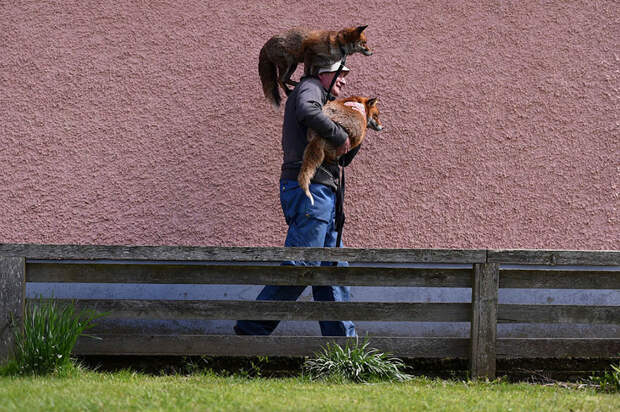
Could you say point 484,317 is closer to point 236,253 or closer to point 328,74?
point 236,253

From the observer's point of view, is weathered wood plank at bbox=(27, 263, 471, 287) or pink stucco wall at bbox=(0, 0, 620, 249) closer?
weathered wood plank at bbox=(27, 263, 471, 287)

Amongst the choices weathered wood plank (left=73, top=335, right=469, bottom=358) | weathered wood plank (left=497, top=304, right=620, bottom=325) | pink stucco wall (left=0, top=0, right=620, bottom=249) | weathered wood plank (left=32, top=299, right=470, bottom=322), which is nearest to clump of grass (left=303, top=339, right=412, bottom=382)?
weathered wood plank (left=73, top=335, right=469, bottom=358)

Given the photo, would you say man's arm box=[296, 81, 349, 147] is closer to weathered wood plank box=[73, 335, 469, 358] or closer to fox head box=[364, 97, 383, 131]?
fox head box=[364, 97, 383, 131]

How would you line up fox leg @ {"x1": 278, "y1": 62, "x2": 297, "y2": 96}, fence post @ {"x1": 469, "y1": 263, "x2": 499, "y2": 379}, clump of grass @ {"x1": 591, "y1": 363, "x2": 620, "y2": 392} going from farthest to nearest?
fox leg @ {"x1": 278, "y1": 62, "x2": 297, "y2": 96} < fence post @ {"x1": 469, "y1": 263, "x2": 499, "y2": 379} < clump of grass @ {"x1": 591, "y1": 363, "x2": 620, "y2": 392}

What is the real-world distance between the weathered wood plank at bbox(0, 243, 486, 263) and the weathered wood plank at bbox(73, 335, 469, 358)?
40 cm

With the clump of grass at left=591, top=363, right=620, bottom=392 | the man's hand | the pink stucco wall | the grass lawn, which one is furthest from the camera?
the pink stucco wall

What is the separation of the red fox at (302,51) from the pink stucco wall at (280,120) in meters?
0.58

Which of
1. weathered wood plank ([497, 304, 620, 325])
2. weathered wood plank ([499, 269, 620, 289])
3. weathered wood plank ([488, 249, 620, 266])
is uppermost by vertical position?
weathered wood plank ([488, 249, 620, 266])

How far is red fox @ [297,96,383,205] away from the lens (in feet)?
10.9

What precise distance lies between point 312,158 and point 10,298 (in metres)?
1.63

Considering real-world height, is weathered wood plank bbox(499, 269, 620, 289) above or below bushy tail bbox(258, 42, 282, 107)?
below

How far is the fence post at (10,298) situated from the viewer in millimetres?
2979

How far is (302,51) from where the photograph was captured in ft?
11.4

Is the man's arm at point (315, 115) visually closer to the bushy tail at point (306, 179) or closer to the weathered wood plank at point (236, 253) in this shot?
the bushy tail at point (306, 179)
